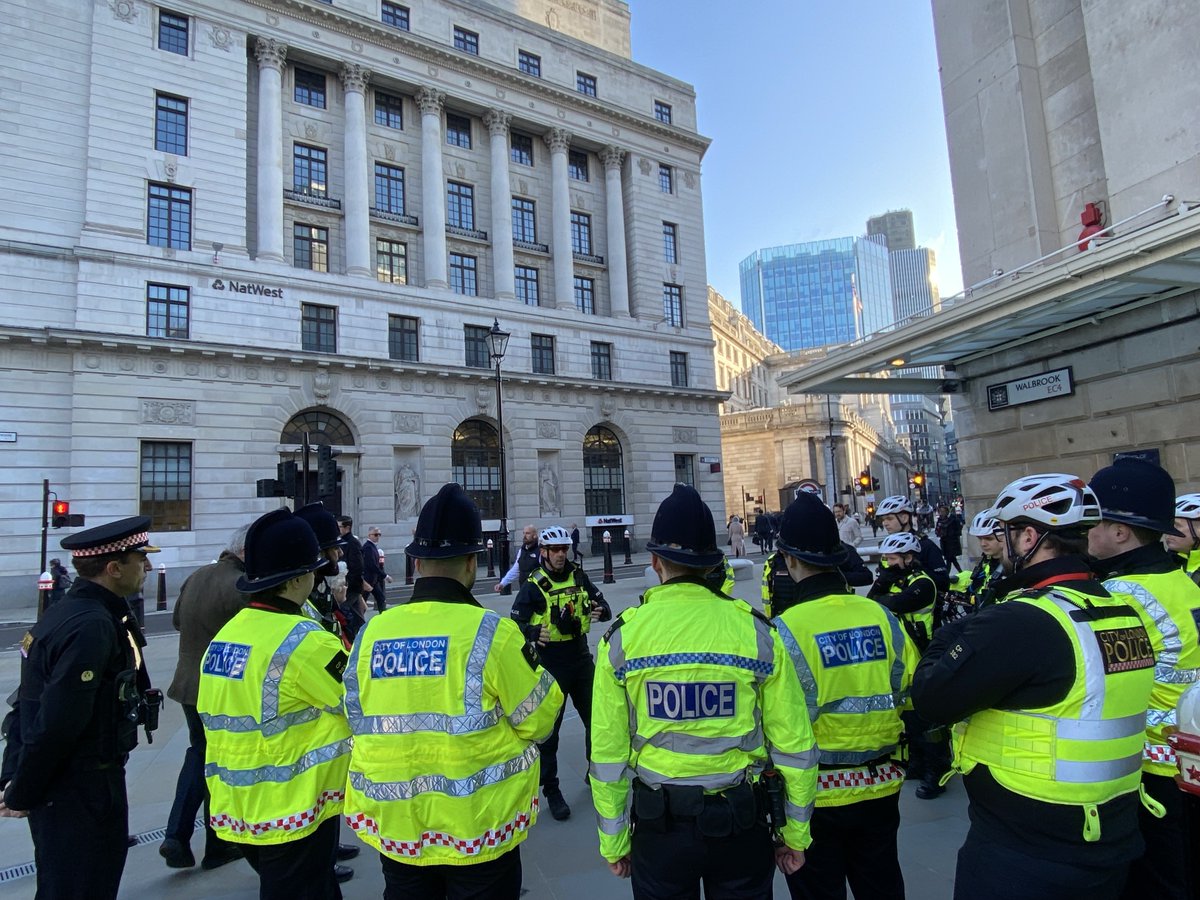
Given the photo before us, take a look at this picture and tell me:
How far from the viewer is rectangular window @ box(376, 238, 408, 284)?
95.5ft

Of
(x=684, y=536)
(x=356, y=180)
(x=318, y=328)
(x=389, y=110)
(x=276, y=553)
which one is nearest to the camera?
(x=684, y=536)

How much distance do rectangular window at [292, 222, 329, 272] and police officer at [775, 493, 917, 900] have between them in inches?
1112

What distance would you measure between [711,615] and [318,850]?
2.09 meters

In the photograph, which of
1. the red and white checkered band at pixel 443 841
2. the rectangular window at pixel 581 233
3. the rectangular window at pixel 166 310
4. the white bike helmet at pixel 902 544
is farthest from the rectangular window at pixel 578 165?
the red and white checkered band at pixel 443 841

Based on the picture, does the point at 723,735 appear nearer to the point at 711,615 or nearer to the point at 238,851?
the point at 711,615

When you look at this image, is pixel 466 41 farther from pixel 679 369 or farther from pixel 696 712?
pixel 696 712

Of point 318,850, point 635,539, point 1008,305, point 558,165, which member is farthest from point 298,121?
point 318,850

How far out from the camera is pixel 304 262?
27.5 m

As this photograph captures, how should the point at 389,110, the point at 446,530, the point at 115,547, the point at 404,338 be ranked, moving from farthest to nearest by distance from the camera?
the point at 389,110
the point at 404,338
the point at 115,547
the point at 446,530

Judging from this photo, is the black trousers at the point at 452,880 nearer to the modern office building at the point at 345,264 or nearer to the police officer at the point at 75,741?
the police officer at the point at 75,741

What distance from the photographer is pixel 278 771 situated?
2986 millimetres

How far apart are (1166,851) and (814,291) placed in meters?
159

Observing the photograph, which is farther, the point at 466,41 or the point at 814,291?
the point at 814,291

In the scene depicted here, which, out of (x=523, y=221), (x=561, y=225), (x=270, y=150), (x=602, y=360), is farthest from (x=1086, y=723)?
(x=523, y=221)
